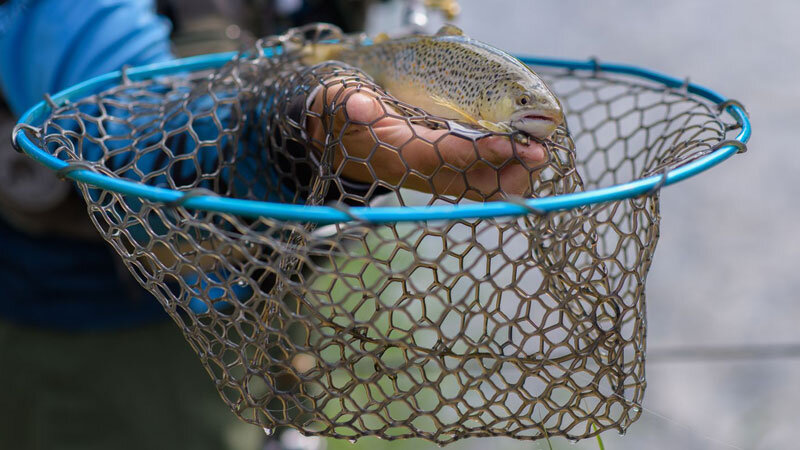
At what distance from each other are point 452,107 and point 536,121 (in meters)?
0.08

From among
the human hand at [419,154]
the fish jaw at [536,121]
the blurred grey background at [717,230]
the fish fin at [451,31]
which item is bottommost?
the blurred grey background at [717,230]

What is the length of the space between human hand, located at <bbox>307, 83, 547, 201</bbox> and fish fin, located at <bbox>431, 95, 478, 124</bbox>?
0.06 ft

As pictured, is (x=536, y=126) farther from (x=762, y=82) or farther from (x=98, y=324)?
(x=762, y=82)

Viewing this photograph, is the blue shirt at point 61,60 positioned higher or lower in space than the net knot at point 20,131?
lower

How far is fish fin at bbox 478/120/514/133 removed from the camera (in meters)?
0.59

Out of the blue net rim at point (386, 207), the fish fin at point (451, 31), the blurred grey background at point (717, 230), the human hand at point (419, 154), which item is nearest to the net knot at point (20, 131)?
the blue net rim at point (386, 207)

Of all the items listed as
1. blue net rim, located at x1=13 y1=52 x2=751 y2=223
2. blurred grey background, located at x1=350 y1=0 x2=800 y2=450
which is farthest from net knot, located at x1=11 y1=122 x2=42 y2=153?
blurred grey background, located at x1=350 y1=0 x2=800 y2=450

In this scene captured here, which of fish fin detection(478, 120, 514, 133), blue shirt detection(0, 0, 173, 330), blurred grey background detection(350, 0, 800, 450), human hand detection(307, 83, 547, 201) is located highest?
fish fin detection(478, 120, 514, 133)

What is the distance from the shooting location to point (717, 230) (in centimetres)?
219

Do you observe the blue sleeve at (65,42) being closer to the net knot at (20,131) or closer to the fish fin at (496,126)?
the net knot at (20,131)

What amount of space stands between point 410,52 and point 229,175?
0.25 meters

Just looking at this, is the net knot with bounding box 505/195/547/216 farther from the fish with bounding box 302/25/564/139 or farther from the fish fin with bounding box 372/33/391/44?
the fish fin with bounding box 372/33/391/44

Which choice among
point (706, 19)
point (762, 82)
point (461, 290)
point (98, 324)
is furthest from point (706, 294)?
point (98, 324)

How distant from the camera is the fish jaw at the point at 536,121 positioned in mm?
574
